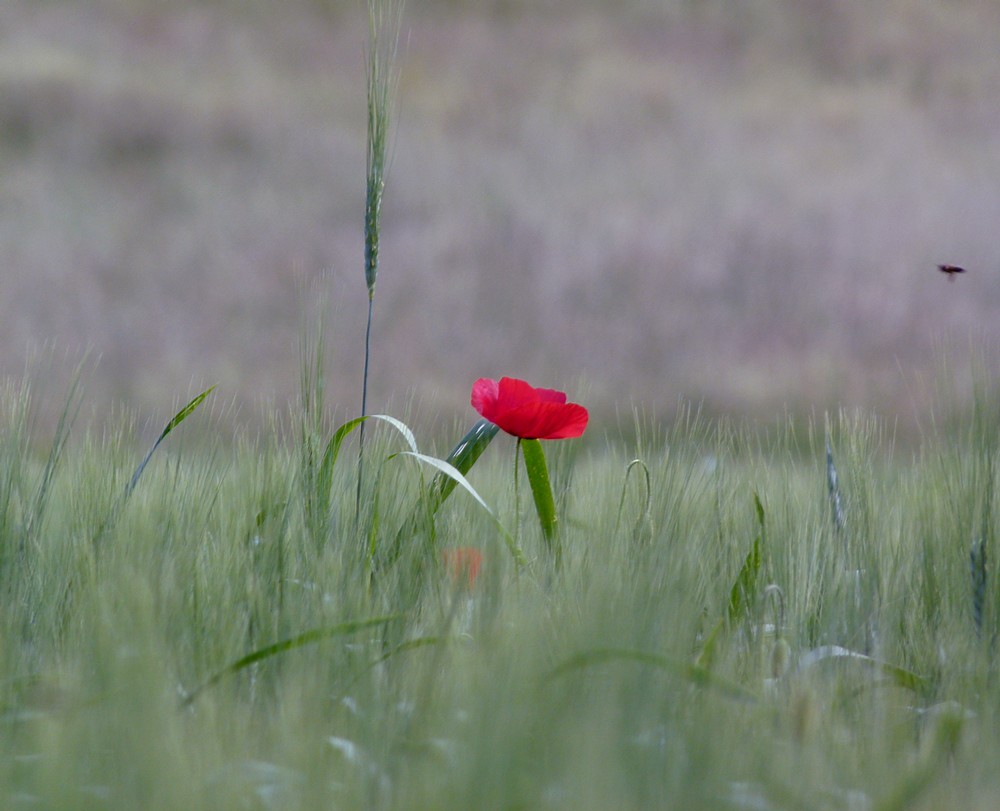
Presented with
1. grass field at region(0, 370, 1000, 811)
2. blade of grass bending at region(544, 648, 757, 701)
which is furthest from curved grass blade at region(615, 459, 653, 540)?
blade of grass bending at region(544, 648, 757, 701)

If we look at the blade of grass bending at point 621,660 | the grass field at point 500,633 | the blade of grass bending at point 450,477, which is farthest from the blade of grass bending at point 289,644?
the blade of grass bending at point 450,477

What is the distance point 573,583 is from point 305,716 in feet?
0.77

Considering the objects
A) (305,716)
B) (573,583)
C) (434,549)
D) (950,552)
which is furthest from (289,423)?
A: (950,552)

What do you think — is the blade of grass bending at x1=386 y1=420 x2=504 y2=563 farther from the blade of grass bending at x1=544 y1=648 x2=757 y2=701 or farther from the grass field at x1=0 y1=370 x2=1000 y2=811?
the blade of grass bending at x1=544 y1=648 x2=757 y2=701

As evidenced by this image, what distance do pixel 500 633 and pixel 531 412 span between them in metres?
0.29

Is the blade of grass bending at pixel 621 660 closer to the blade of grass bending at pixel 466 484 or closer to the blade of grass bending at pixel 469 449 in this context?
the blade of grass bending at pixel 466 484

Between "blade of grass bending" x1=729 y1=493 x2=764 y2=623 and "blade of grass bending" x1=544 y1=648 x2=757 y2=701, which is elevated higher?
"blade of grass bending" x1=544 y1=648 x2=757 y2=701

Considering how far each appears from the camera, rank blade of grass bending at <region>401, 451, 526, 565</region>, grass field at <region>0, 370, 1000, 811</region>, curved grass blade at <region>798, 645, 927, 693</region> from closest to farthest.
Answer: grass field at <region>0, 370, 1000, 811</region> → curved grass blade at <region>798, 645, 927, 693</region> → blade of grass bending at <region>401, 451, 526, 565</region>

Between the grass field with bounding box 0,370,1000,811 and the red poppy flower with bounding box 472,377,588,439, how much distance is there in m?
0.08

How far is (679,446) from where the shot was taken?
83 centimetres

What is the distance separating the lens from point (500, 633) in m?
0.52

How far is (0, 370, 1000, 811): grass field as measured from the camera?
42cm

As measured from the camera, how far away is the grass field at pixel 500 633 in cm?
42

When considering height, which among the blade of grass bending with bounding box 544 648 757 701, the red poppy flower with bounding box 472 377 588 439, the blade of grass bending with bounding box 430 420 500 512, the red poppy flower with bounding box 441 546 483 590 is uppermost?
the red poppy flower with bounding box 472 377 588 439
